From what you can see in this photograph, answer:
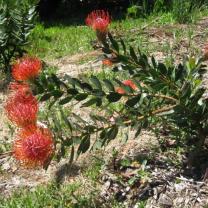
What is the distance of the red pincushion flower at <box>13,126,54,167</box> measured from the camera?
7.18ft

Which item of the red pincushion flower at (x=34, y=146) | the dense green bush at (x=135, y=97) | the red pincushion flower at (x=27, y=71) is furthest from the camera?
the red pincushion flower at (x=27, y=71)

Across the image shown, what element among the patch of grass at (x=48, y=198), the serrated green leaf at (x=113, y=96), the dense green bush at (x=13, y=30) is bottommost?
the patch of grass at (x=48, y=198)

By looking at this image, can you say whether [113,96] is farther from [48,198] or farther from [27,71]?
[48,198]

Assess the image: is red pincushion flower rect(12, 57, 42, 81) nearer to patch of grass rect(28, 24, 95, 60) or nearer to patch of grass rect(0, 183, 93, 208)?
patch of grass rect(0, 183, 93, 208)

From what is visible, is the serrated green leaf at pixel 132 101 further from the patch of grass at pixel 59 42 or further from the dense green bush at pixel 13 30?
the patch of grass at pixel 59 42

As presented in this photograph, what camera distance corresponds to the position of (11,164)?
10.9 feet

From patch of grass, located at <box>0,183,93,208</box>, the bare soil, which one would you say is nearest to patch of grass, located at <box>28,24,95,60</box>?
the bare soil

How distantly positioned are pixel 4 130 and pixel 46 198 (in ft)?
3.60

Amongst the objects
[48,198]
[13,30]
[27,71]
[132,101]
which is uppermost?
[27,71]

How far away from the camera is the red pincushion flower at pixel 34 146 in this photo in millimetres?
2189

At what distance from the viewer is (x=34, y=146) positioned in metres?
2.19

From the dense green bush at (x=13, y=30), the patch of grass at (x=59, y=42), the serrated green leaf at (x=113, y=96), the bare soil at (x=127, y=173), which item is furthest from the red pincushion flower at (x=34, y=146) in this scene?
the patch of grass at (x=59, y=42)

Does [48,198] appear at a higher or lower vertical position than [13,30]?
lower

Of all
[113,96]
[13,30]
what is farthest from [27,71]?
[13,30]
